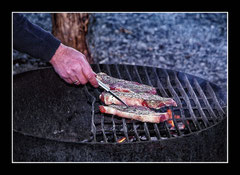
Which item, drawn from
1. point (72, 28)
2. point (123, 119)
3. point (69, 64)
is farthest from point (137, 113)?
point (72, 28)

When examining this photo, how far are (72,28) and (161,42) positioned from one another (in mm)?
3237

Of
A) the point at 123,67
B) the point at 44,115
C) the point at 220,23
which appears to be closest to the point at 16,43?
the point at 44,115

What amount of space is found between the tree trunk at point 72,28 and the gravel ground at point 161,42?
26 centimetres

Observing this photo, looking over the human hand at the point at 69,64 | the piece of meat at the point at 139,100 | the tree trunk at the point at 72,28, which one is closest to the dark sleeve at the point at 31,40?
the human hand at the point at 69,64

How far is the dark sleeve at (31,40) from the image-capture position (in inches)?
103

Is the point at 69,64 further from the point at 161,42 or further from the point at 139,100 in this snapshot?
the point at 161,42

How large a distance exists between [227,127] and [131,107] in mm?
954

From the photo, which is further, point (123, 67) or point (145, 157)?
point (123, 67)

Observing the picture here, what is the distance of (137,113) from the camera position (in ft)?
9.17

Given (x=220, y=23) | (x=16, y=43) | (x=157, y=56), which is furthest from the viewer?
(x=220, y=23)

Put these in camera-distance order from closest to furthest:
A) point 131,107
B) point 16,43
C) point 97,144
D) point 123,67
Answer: point 97,144, point 16,43, point 131,107, point 123,67

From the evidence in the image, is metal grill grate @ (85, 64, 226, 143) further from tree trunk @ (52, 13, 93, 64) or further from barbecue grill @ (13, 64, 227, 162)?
tree trunk @ (52, 13, 93, 64)

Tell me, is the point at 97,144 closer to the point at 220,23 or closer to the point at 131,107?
the point at 131,107

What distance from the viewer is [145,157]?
2312 millimetres
